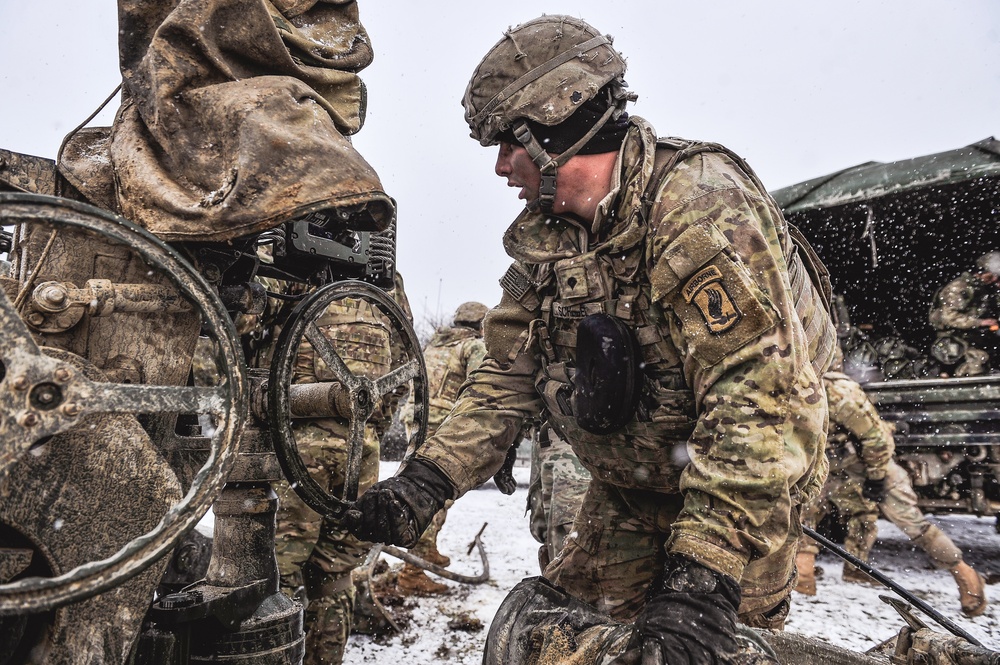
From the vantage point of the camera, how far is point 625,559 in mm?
2576

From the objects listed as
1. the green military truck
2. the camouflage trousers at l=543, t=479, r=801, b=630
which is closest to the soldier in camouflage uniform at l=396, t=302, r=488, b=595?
the camouflage trousers at l=543, t=479, r=801, b=630

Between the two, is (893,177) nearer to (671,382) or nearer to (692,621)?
(671,382)

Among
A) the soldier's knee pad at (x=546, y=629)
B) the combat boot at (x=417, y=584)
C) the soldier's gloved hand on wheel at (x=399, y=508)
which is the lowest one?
the combat boot at (x=417, y=584)

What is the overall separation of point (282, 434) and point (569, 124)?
4.50 feet

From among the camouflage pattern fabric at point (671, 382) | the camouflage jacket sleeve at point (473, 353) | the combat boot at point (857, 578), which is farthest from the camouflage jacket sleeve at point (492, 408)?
the combat boot at point (857, 578)

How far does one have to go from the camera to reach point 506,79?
7.95 ft

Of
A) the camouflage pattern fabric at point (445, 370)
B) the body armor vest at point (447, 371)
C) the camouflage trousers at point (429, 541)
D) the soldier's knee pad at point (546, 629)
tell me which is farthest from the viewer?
the body armor vest at point (447, 371)

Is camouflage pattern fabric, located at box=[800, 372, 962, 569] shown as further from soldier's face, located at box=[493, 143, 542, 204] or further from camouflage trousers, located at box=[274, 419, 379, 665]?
camouflage trousers, located at box=[274, 419, 379, 665]

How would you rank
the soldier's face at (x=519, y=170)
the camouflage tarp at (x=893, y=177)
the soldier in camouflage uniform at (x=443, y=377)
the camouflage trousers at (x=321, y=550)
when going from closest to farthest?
the soldier's face at (x=519, y=170) < the camouflage trousers at (x=321, y=550) < the soldier in camouflage uniform at (x=443, y=377) < the camouflage tarp at (x=893, y=177)

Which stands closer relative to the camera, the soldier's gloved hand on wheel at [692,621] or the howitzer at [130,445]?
the howitzer at [130,445]

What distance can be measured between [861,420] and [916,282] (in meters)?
4.23

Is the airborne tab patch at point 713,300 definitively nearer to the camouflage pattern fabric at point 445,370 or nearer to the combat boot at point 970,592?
the camouflage pattern fabric at point 445,370

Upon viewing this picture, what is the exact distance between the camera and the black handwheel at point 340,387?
2043 millimetres

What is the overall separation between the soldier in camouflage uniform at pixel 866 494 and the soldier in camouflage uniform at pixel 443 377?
8.84ft
